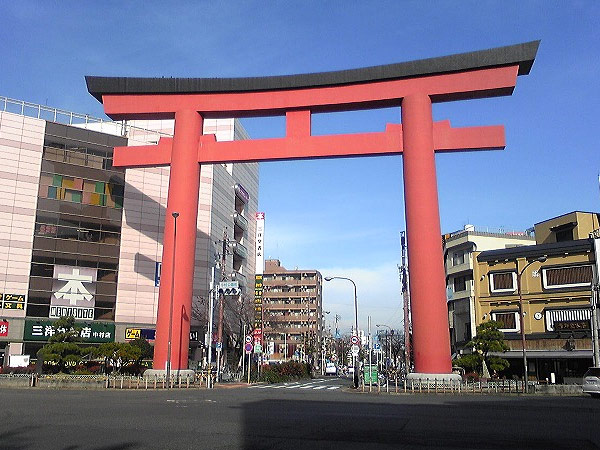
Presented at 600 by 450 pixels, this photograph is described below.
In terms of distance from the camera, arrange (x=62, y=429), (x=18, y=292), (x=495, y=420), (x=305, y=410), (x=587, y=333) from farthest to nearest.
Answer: (x=18, y=292) → (x=587, y=333) → (x=305, y=410) → (x=495, y=420) → (x=62, y=429)

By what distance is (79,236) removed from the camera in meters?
49.2

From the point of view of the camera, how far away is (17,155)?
155 feet

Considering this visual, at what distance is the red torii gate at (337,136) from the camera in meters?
27.2

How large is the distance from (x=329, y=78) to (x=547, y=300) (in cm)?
2586

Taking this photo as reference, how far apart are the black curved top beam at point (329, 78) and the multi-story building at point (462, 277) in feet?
78.9

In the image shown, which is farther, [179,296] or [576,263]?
[576,263]

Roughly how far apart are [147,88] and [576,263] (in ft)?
109

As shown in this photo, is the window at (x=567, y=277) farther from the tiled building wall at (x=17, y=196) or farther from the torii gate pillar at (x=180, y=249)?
the tiled building wall at (x=17, y=196)

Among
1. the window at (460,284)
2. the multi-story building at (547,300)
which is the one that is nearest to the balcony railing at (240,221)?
the window at (460,284)

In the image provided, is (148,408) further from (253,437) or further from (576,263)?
(576,263)

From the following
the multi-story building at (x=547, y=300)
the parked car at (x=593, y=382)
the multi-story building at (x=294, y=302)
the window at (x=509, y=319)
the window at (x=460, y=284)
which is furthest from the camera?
the multi-story building at (x=294, y=302)

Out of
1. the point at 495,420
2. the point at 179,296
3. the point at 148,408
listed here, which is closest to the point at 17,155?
the point at 179,296

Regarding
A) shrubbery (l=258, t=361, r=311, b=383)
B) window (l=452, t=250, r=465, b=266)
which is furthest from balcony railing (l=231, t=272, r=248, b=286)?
window (l=452, t=250, r=465, b=266)

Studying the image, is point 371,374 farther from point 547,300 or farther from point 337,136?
point 547,300
